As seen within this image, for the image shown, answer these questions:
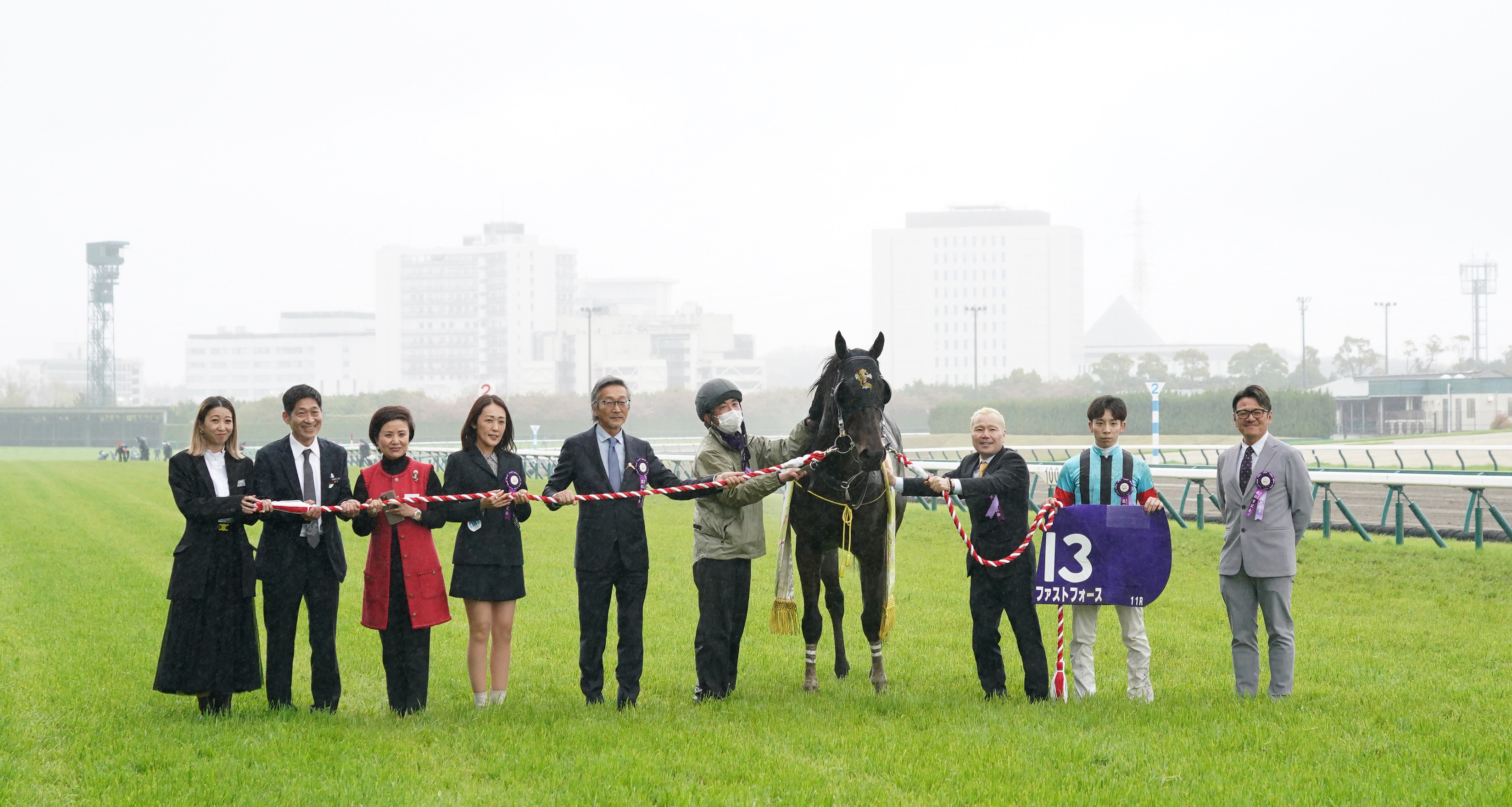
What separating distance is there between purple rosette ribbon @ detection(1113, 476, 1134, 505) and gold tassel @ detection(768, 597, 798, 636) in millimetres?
1789

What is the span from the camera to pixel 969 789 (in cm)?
455

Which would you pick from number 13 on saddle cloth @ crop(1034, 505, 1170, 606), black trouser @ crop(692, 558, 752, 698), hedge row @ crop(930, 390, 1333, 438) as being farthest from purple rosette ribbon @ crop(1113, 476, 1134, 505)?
hedge row @ crop(930, 390, 1333, 438)

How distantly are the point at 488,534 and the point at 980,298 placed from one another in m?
151

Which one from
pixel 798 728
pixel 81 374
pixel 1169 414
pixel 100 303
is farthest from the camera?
pixel 81 374

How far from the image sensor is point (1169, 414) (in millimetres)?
51312

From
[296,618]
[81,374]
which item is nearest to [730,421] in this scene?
[296,618]

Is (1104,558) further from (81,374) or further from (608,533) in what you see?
(81,374)

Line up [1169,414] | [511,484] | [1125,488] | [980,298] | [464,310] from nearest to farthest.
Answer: [511,484], [1125,488], [1169,414], [980,298], [464,310]

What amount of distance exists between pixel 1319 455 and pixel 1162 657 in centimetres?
2132

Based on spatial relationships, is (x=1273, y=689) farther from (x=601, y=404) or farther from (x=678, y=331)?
(x=678, y=331)

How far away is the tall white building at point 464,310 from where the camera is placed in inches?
6043

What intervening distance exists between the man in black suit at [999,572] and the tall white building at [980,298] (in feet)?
469

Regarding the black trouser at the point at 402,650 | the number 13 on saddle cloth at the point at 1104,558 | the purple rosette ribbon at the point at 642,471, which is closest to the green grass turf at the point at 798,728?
the black trouser at the point at 402,650

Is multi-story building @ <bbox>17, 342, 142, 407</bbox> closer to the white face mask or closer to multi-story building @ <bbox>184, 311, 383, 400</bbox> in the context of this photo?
multi-story building @ <bbox>184, 311, 383, 400</bbox>
